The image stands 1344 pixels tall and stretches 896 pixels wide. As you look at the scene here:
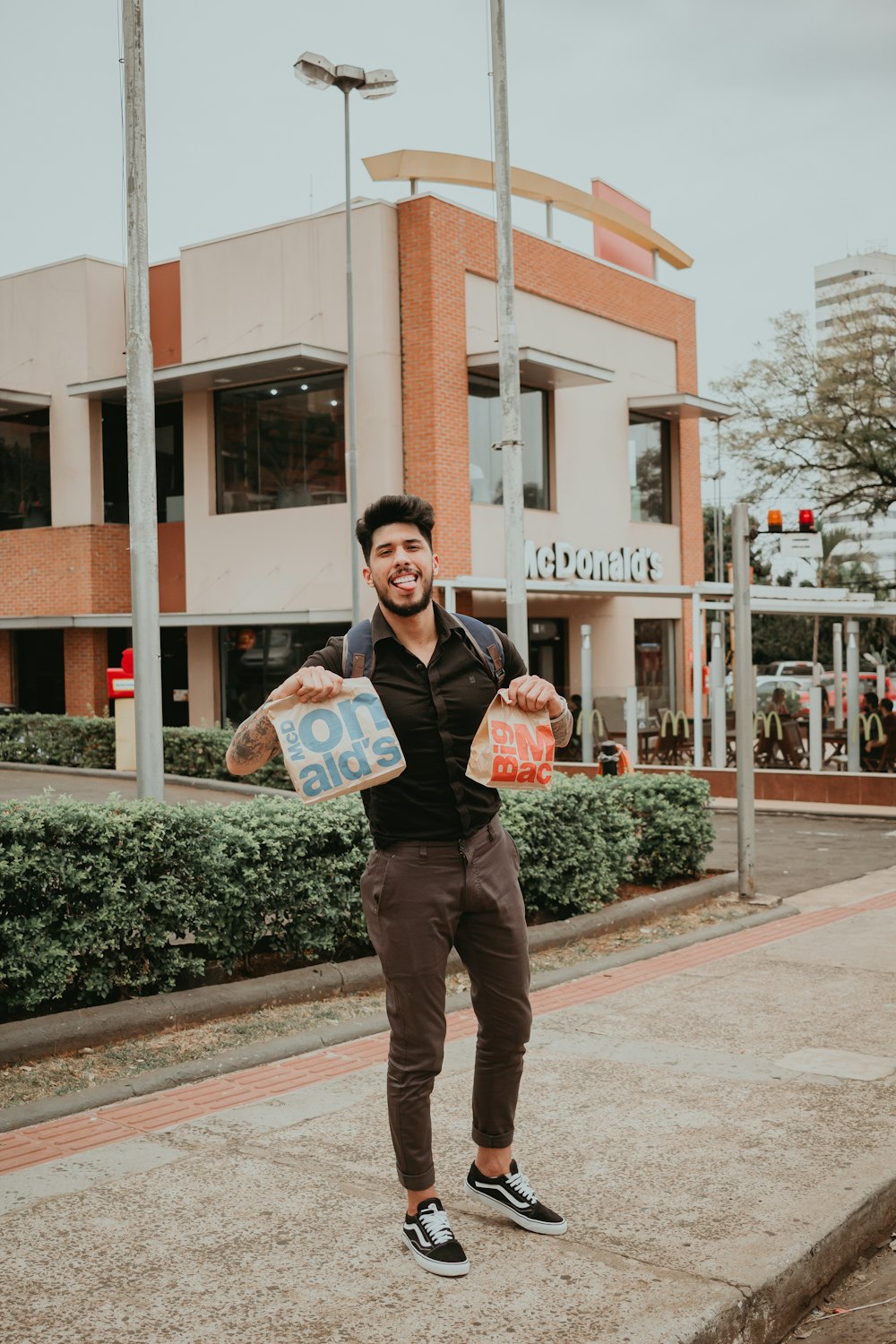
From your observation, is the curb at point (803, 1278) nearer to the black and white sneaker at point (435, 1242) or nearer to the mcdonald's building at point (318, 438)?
the black and white sneaker at point (435, 1242)

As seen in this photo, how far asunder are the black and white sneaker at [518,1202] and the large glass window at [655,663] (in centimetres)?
2234

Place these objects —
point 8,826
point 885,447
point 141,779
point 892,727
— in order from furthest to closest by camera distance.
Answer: point 885,447 → point 892,727 → point 141,779 → point 8,826

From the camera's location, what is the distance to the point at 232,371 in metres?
21.7

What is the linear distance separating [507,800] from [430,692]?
4.94 m

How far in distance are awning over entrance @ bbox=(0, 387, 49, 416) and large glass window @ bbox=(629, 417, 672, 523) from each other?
11233 millimetres

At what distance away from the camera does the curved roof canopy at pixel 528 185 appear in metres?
23.1

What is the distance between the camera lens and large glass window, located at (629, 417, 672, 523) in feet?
87.6

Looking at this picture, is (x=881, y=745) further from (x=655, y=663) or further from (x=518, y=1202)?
(x=518, y=1202)

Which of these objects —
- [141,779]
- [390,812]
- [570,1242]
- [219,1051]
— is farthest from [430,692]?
[141,779]

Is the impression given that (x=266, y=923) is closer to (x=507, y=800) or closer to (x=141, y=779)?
(x=507, y=800)

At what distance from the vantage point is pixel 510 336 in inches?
584

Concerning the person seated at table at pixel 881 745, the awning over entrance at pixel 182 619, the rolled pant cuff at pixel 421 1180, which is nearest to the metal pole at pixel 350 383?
the awning over entrance at pixel 182 619

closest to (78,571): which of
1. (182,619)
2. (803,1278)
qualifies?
(182,619)

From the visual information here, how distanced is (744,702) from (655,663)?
16967 mm
